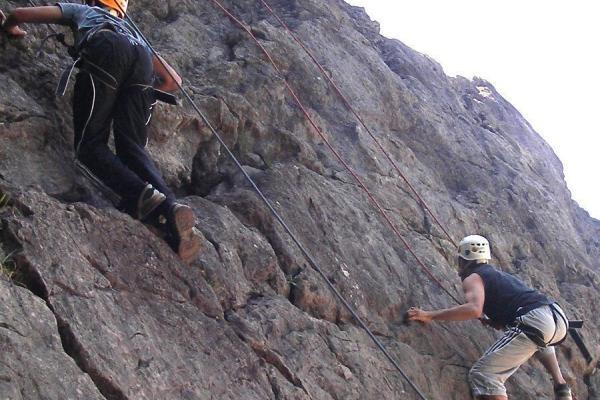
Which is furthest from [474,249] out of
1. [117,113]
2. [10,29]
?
[10,29]

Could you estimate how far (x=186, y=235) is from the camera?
17.7 ft

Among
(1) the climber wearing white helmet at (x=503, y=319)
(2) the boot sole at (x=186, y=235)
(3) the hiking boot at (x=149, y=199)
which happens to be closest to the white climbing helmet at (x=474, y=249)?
(1) the climber wearing white helmet at (x=503, y=319)

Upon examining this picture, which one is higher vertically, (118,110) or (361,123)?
(361,123)

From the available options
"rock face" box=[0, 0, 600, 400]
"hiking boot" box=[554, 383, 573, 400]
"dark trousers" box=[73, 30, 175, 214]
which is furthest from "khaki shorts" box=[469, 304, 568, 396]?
"dark trousers" box=[73, 30, 175, 214]

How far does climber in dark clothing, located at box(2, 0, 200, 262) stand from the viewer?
5.36m

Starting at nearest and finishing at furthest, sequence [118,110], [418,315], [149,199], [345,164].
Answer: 1. [149,199]
2. [118,110]
3. [418,315]
4. [345,164]

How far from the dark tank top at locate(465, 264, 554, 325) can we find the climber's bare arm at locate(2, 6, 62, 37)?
4714mm

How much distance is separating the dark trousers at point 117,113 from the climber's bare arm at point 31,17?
0.47m

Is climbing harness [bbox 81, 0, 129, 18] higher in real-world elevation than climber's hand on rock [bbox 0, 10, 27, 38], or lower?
higher

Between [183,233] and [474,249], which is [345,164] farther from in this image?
[183,233]

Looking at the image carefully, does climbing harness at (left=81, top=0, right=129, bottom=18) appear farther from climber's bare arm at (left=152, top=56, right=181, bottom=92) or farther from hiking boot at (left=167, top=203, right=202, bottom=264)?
hiking boot at (left=167, top=203, right=202, bottom=264)

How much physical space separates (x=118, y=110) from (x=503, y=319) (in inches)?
167

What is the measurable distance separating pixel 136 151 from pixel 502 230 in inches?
254

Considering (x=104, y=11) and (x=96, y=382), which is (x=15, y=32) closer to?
(x=104, y=11)
